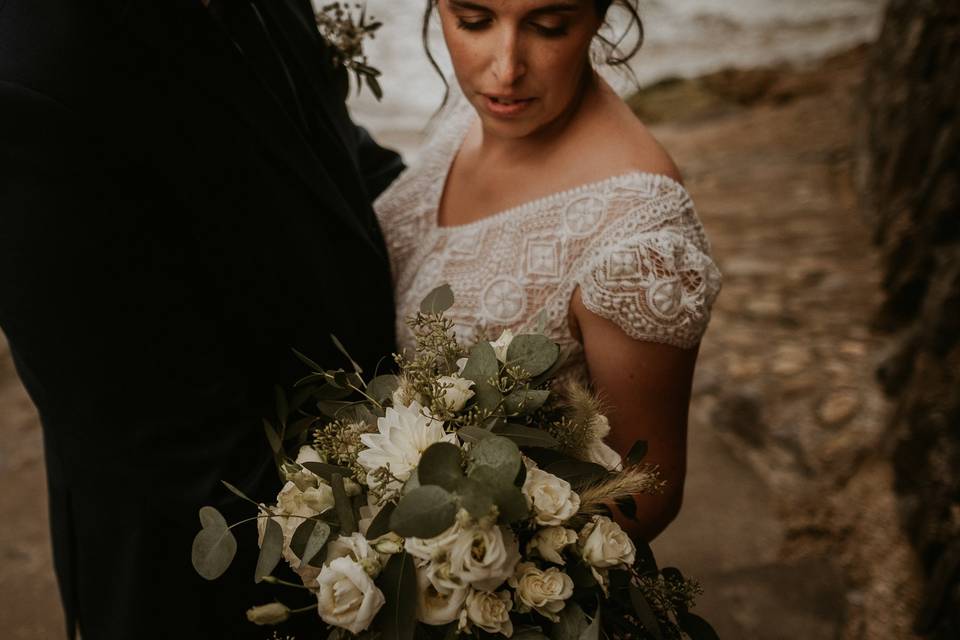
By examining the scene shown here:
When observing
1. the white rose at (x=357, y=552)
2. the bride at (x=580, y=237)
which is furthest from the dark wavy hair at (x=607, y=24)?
the white rose at (x=357, y=552)

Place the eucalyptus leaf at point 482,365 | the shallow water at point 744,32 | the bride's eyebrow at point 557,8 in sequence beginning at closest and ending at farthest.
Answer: the eucalyptus leaf at point 482,365 → the bride's eyebrow at point 557,8 → the shallow water at point 744,32

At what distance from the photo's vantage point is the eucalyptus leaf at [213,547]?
1.12 metres

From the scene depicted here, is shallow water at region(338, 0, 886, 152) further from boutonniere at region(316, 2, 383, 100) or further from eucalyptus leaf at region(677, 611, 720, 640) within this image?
eucalyptus leaf at region(677, 611, 720, 640)

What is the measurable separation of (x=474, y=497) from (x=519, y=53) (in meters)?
0.93

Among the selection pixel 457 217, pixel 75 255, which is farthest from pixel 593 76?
pixel 75 255

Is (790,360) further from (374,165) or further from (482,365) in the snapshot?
(482,365)

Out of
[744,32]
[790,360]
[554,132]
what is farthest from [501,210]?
[744,32]

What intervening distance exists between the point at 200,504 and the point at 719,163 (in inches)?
239

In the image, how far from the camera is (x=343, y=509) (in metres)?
1.08

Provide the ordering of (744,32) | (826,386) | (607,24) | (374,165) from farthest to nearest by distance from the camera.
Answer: (744,32)
(826,386)
(374,165)
(607,24)

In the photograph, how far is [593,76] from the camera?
1.76 metres

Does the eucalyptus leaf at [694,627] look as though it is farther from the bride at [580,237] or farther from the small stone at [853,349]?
the small stone at [853,349]

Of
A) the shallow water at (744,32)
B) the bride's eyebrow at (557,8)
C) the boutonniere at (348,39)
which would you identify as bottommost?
the shallow water at (744,32)

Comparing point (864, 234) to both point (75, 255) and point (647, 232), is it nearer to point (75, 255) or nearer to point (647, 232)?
point (647, 232)
